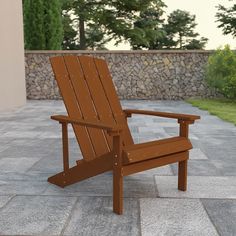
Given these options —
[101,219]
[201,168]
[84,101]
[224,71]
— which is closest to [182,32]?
[224,71]

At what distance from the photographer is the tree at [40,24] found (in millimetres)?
14398

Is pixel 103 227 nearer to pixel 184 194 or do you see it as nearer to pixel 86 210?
pixel 86 210

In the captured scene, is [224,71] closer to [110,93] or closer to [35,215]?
[110,93]

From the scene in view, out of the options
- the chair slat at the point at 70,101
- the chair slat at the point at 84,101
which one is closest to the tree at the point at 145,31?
the chair slat at the point at 84,101

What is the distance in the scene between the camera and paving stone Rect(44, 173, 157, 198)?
121 inches

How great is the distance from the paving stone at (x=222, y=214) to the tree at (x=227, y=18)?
1822cm

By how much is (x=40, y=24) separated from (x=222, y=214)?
13152 millimetres

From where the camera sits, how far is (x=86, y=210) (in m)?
2.69

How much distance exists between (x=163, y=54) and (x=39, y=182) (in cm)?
1055

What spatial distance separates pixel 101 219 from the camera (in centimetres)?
253

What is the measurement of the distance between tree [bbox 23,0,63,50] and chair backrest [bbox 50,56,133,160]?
37.7ft

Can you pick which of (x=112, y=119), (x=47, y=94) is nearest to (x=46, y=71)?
(x=47, y=94)

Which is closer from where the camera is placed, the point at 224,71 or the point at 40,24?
the point at 224,71

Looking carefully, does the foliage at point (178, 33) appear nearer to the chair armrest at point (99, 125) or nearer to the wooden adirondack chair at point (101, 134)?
the wooden adirondack chair at point (101, 134)
